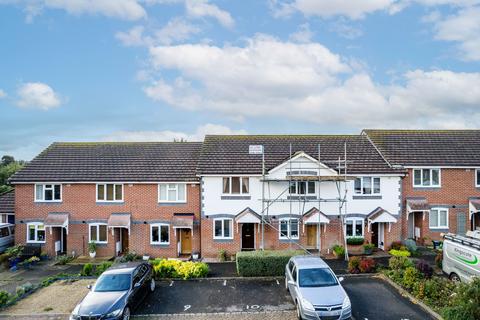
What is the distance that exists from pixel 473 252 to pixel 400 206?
28.6 ft

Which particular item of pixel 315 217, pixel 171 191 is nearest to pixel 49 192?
pixel 171 191

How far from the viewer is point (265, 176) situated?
22.8 metres

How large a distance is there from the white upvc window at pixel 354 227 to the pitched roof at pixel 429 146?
5.08 m

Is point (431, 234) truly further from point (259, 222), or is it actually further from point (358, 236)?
point (259, 222)

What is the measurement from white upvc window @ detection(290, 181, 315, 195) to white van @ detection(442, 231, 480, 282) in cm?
841

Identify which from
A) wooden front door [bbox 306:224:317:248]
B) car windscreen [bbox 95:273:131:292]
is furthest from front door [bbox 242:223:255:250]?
car windscreen [bbox 95:273:131:292]

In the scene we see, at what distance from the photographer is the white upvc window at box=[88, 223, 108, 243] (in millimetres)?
24188

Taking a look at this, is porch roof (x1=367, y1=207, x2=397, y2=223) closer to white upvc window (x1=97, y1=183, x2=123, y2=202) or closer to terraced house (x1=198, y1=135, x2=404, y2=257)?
terraced house (x1=198, y1=135, x2=404, y2=257)

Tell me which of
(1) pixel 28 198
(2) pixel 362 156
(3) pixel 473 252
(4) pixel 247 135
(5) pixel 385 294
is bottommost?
(5) pixel 385 294

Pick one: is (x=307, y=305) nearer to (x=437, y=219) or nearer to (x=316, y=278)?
(x=316, y=278)

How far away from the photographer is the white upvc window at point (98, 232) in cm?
2419

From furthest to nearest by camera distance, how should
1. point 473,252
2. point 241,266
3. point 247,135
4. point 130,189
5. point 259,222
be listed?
point 247,135
point 130,189
point 259,222
point 241,266
point 473,252

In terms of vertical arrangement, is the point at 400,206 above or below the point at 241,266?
above

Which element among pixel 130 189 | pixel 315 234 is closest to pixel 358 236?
pixel 315 234
